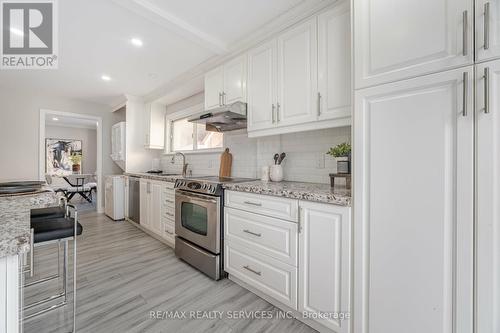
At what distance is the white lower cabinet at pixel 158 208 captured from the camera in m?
2.92

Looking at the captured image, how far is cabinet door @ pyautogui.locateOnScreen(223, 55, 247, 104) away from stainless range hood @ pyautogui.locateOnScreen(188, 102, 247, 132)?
157mm

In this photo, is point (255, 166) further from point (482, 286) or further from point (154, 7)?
point (482, 286)

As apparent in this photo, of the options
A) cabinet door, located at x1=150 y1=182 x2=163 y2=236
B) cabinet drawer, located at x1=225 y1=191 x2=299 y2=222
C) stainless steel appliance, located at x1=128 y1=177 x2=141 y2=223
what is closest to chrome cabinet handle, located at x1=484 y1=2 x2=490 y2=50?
cabinet drawer, located at x1=225 y1=191 x2=299 y2=222

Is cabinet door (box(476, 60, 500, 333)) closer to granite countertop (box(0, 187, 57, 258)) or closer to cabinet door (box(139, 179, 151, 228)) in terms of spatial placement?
granite countertop (box(0, 187, 57, 258))

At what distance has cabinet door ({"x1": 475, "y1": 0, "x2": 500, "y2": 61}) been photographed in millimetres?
893

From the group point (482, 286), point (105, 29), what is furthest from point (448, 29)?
point (105, 29)

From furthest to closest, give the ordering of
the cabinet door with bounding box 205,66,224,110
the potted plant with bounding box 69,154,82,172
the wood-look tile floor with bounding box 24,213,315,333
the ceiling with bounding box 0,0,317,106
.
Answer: the potted plant with bounding box 69,154,82,172 → the cabinet door with bounding box 205,66,224,110 → the ceiling with bounding box 0,0,317,106 → the wood-look tile floor with bounding box 24,213,315,333

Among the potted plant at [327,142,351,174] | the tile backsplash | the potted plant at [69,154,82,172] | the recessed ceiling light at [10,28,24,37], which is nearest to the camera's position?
the potted plant at [327,142,351,174]

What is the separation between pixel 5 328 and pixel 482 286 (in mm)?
1746

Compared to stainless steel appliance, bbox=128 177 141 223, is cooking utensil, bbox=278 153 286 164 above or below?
above

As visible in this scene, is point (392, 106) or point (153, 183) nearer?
point (392, 106)

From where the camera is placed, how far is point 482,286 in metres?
0.92

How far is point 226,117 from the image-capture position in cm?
242

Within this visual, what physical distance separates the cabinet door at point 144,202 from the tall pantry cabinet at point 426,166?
10.2ft
